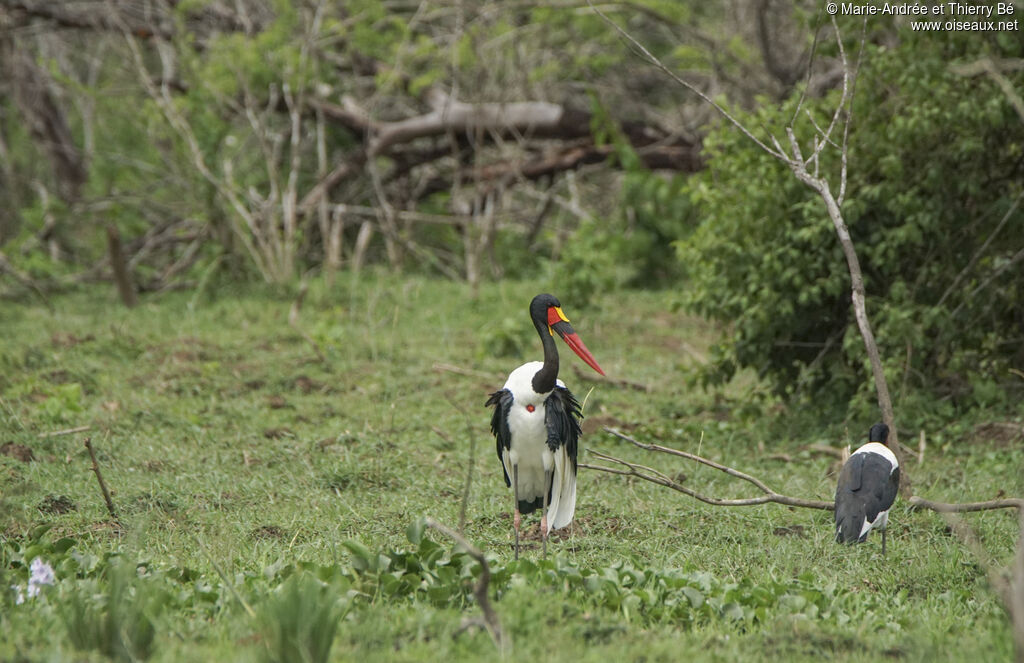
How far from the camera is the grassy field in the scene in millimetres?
3607

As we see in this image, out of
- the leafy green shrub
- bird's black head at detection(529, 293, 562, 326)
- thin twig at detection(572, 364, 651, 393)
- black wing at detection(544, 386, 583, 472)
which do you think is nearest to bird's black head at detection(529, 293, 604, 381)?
bird's black head at detection(529, 293, 562, 326)

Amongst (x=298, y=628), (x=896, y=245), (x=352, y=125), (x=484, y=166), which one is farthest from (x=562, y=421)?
(x=352, y=125)

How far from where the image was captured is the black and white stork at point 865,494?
4953 mm

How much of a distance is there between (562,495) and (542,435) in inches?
14.2

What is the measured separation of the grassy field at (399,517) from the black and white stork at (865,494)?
0.46ft

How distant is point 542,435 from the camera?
5.02 meters

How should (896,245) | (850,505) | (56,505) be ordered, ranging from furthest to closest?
(896,245), (56,505), (850,505)

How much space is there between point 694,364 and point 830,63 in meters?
6.08

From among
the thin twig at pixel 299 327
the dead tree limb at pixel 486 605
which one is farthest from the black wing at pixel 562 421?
the thin twig at pixel 299 327

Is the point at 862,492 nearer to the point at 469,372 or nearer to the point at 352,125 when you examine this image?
the point at 469,372

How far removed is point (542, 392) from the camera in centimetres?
494

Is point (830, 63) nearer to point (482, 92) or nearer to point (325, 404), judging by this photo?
point (482, 92)

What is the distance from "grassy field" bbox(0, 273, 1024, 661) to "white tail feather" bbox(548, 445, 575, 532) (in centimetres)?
16
